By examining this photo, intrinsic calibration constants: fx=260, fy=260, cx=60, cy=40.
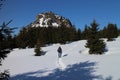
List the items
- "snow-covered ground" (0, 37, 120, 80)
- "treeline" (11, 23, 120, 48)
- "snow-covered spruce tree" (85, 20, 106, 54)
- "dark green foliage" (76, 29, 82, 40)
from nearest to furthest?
1. "snow-covered ground" (0, 37, 120, 80)
2. "snow-covered spruce tree" (85, 20, 106, 54)
3. "treeline" (11, 23, 120, 48)
4. "dark green foliage" (76, 29, 82, 40)

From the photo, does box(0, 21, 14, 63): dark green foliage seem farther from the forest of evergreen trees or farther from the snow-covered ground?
the forest of evergreen trees

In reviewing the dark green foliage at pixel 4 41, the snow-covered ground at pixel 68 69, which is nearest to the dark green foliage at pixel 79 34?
the snow-covered ground at pixel 68 69

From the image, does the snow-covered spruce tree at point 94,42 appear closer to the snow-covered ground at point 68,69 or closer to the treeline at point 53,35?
the snow-covered ground at point 68,69

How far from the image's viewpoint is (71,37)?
2958 inches

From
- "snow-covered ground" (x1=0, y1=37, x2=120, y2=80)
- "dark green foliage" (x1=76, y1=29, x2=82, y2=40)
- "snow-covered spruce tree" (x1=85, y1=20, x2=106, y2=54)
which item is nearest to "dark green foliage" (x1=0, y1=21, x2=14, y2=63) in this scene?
"snow-covered ground" (x1=0, y1=37, x2=120, y2=80)

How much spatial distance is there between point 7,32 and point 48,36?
75968mm

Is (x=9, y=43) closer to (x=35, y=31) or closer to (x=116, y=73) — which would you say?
(x=116, y=73)

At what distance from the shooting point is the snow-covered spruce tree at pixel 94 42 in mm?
40156

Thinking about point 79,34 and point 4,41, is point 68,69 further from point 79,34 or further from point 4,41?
point 79,34

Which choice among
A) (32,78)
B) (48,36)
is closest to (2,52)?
(32,78)

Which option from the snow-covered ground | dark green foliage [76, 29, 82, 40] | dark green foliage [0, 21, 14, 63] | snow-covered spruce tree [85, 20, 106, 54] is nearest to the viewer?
dark green foliage [0, 21, 14, 63]

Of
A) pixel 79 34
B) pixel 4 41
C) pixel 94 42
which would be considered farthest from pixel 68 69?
pixel 79 34

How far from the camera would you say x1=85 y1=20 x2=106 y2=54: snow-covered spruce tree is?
1581 inches

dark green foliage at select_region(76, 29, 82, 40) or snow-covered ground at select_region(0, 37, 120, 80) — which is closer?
snow-covered ground at select_region(0, 37, 120, 80)
